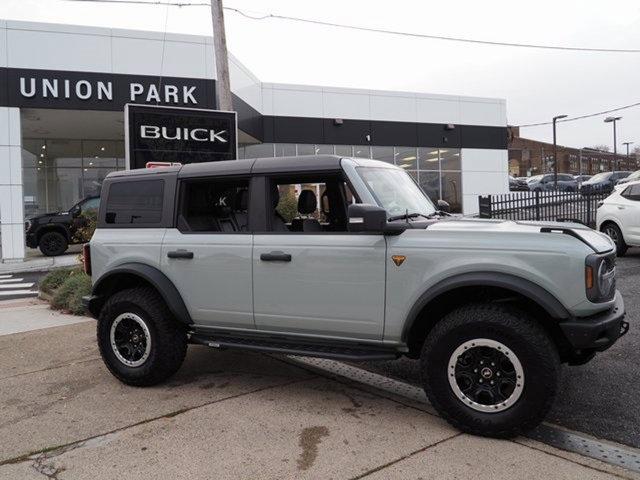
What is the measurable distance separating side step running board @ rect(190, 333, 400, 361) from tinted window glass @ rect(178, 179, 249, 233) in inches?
35.9

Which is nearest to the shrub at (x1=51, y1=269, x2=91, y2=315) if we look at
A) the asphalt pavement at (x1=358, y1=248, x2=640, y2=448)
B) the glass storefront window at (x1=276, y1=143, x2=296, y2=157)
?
the asphalt pavement at (x1=358, y1=248, x2=640, y2=448)

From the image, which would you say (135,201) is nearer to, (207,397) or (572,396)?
(207,397)

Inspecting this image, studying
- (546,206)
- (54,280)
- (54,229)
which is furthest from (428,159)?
(54,280)

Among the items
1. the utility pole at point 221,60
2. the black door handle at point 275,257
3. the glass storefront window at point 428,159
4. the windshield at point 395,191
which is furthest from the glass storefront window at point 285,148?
the black door handle at point 275,257

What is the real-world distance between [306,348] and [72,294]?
603 centimetres

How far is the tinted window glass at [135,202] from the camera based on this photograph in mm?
4840

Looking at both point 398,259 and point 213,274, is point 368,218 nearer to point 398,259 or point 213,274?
point 398,259

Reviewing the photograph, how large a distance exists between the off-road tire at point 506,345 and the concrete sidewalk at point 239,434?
0.13 meters

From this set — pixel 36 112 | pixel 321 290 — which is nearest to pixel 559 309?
pixel 321 290

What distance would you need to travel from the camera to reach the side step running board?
3912mm

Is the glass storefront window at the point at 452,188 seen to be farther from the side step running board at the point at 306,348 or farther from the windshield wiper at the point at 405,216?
the side step running board at the point at 306,348

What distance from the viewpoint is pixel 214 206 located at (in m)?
4.98

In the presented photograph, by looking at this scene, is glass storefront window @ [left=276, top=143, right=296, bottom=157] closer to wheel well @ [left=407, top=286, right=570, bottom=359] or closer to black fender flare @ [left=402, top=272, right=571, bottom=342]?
wheel well @ [left=407, top=286, right=570, bottom=359]

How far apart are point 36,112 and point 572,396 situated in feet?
59.1
